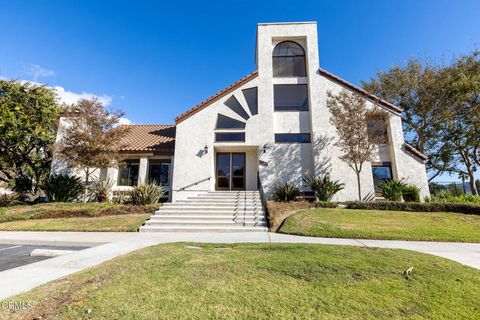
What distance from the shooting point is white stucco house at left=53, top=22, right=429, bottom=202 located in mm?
13586

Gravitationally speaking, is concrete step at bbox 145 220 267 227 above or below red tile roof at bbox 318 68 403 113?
below

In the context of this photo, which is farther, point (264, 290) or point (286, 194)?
point (286, 194)

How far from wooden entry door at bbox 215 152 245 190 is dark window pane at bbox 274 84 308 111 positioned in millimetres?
4557

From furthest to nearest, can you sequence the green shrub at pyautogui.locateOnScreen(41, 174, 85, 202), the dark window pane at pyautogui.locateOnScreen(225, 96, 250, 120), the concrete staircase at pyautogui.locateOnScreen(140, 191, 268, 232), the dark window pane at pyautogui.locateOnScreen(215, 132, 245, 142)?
the dark window pane at pyautogui.locateOnScreen(225, 96, 250, 120)
the dark window pane at pyautogui.locateOnScreen(215, 132, 245, 142)
the green shrub at pyautogui.locateOnScreen(41, 174, 85, 202)
the concrete staircase at pyautogui.locateOnScreen(140, 191, 268, 232)

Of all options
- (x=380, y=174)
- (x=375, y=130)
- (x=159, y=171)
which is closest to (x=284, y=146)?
(x=375, y=130)

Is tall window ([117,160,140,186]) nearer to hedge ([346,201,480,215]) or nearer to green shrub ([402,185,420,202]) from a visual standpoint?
hedge ([346,201,480,215])

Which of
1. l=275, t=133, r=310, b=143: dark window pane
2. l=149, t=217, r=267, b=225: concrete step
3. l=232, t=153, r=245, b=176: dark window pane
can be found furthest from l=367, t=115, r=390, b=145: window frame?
l=149, t=217, r=267, b=225: concrete step

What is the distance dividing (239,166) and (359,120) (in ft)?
26.3

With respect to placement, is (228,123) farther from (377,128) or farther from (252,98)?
(377,128)

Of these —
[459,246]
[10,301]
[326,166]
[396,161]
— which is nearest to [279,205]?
[326,166]

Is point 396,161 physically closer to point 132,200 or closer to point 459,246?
point 459,246

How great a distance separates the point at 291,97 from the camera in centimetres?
1547

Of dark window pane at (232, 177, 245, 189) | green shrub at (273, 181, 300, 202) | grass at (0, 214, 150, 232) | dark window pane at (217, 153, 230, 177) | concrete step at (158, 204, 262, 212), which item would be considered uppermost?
dark window pane at (217, 153, 230, 177)

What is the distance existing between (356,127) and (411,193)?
194 inches
